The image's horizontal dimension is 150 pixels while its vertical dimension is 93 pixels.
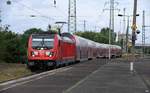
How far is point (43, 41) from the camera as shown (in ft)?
133

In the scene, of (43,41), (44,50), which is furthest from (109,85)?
(43,41)

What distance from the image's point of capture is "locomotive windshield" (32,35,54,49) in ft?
132

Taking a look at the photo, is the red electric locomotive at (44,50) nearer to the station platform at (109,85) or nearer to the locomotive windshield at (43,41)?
the locomotive windshield at (43,41)

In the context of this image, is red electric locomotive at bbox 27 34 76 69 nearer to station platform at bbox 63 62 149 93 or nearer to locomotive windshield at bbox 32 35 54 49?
locomotive windshield at bbox 32 35 54 49

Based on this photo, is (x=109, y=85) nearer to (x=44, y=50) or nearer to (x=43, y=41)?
(x=44, y=50)

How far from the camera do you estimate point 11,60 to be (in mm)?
52344

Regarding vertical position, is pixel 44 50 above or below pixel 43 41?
below

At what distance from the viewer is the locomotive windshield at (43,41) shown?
1590 inches

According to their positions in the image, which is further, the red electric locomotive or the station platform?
the red electric locomotive

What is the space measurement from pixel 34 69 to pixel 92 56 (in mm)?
43697

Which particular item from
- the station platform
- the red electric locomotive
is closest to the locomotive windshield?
the red electric locomotive

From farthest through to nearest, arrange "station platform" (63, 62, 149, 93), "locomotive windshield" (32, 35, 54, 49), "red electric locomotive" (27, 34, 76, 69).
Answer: "locomotive windshield" (32, 35, 54, 49), "red electric locomotive" (27, 34, 76, 69), "station platform" (63, 62, 149, 93)

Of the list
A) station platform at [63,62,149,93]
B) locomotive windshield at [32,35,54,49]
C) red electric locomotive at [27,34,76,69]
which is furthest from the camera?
locomotive windshield at [32,35,54,49]

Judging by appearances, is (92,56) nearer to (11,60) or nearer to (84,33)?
(11,60)
